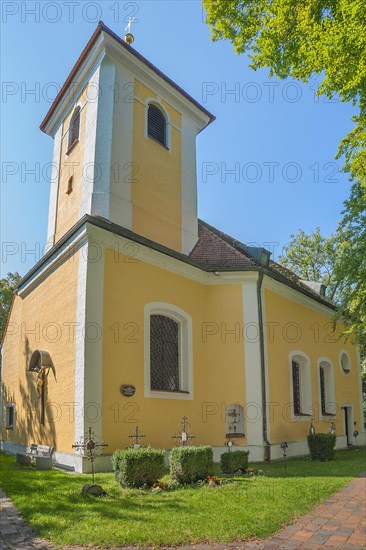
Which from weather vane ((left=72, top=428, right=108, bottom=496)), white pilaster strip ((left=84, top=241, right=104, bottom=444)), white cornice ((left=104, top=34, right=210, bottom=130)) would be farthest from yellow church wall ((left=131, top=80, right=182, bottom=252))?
weather vane ((left=72, top=428, right=108, bottom=496))

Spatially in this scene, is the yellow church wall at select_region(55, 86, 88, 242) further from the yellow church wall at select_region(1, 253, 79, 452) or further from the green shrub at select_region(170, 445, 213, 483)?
the green shrub at select_region(170, 445, 213, 483)

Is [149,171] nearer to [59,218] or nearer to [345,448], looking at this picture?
[59,218]

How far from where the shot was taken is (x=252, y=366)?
14.8 metres

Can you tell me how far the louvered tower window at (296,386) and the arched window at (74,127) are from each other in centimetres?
1192

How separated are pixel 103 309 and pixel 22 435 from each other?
Result: 20.6 ft

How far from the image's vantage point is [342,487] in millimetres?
9211

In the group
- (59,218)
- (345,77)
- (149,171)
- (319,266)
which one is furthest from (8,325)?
(319,266)

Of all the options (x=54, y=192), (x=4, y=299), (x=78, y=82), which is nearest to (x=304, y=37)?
(x=78, y=82)

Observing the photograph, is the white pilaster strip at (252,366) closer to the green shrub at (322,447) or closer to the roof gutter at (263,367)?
the roof gutter at (263,367)

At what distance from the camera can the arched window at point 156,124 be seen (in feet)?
55.7

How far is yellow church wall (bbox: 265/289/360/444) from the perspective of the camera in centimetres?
1553

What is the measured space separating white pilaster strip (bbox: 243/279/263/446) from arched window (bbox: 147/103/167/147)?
640 cm

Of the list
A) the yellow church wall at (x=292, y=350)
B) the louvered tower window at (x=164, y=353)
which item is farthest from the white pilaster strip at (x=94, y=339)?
the yellow church wall at (x=292, y=350)

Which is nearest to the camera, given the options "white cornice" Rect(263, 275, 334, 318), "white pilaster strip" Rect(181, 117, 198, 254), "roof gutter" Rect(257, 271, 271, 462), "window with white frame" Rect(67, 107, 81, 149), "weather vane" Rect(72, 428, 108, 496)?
"weather vane" Rect(72, 428, 108, 496)
